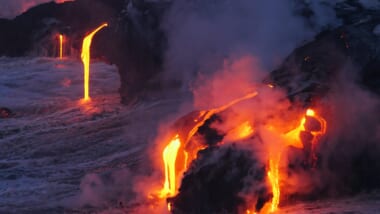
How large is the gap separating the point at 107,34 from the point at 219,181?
23.2 ft

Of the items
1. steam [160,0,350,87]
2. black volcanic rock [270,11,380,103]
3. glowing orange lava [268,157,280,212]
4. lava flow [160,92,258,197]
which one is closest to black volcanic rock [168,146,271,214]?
glowing orange lava [268,157,280,212]

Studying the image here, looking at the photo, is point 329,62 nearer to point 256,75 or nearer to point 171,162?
point 256,75

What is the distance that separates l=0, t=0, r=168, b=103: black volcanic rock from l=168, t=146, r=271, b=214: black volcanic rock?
5.40 metres

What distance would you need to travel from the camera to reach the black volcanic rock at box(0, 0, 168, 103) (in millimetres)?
12328

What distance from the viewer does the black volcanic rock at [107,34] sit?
12.3 meters

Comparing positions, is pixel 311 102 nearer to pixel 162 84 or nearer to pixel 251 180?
pixel 251 180

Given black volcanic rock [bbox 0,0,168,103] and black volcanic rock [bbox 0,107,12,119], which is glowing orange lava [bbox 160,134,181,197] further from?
black volcanic rock [bbox 0,107,12,119]

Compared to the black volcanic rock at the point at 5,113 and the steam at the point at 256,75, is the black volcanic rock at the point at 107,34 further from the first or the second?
the black volcanic rock at the point at 5,113

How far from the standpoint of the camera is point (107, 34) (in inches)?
524

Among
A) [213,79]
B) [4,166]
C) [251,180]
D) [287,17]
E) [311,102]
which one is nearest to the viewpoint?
[251,180]

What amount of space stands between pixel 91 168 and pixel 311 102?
12.1ft

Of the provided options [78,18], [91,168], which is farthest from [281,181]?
[78,18]

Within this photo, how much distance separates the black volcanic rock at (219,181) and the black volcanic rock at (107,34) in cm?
540

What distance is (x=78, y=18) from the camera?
2459cm
